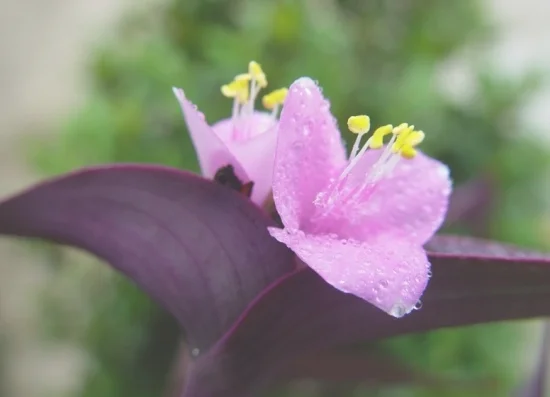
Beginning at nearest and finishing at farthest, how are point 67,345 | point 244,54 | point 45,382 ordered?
point 244,54 → point 67,345 → point 45,382

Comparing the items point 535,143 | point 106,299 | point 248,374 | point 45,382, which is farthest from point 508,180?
point 45,382

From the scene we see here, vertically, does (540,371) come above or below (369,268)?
below

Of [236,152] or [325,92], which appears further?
[325,92]

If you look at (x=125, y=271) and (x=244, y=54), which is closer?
(x=125, y=271)

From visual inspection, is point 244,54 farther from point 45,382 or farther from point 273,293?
point 45,382

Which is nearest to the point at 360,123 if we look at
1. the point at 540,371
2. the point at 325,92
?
the point at 540,371

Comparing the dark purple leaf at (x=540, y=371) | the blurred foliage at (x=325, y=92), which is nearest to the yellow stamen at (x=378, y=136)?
the dark purple leaf at (x=540, y=371)

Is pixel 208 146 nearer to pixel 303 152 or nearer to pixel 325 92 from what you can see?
pixel 303 152
